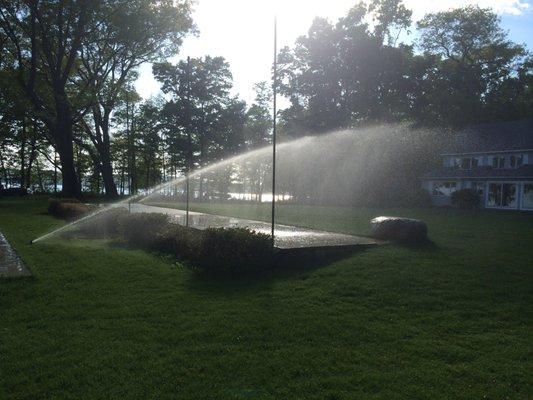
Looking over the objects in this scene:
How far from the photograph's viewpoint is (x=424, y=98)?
4172cm

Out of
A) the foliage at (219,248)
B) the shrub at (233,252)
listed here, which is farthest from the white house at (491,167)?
the shrub at (233,252)

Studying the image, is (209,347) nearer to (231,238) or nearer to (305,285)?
(305,285)

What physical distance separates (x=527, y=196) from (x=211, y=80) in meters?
31.0

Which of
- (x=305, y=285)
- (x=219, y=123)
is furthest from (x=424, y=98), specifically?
(x=305, y=285)

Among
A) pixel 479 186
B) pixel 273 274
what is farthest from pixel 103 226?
pixel 479 186

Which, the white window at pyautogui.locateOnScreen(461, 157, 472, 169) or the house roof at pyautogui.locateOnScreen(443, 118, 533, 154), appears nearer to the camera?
the house roof at pyautogui.locateOnScreen(443, 118, 533, 154)

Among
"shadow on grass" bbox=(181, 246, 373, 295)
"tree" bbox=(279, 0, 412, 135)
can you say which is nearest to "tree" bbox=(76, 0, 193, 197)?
"tree" bbox=(279, 0, 412, 135)

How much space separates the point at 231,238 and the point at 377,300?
312 centimetres

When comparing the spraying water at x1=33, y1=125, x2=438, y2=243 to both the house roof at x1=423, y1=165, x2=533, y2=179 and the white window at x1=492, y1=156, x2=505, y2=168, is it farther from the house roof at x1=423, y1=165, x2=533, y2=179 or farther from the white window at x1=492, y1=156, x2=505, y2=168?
the white window at x1=492, y1=156, x2=505, y2=168

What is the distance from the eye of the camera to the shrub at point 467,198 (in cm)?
2903

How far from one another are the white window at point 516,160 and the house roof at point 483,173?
1.86 feet

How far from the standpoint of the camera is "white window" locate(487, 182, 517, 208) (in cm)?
3250

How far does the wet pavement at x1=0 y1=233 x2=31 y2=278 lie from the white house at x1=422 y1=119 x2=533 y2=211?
29.4 metres

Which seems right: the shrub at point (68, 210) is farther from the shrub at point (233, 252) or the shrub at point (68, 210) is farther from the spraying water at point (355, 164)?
the spraying water at point (355, 164)
